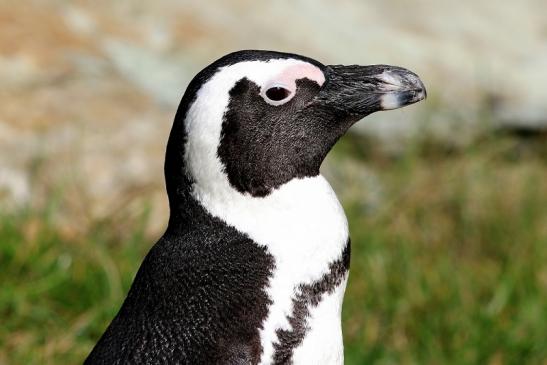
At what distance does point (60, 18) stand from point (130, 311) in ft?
9.86

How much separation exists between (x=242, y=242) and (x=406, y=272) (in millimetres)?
1955

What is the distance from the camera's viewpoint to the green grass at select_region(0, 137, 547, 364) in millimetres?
3553

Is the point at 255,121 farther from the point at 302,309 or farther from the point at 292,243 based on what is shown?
the point at 302,309

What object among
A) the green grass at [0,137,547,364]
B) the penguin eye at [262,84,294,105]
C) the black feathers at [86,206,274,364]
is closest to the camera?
the black feathers at [86,206,274,364]

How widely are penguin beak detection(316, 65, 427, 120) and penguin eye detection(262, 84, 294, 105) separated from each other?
80 mm

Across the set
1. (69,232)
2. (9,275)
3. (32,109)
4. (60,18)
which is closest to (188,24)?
(60,18)

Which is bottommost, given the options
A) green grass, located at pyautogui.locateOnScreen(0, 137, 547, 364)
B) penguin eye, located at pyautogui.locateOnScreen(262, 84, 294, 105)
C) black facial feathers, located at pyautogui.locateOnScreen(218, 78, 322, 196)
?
black facial feathers, located at pyautogui.locateOnScreen(218, 78, 322, 196)

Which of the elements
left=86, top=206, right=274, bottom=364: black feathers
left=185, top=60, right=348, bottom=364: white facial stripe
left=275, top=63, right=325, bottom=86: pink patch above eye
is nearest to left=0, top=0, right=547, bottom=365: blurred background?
left=86, top=206, right=274, bottom=364: black feathers

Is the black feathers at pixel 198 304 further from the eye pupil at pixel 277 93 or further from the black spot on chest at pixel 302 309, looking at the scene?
the eye pupil at pixel 277 93

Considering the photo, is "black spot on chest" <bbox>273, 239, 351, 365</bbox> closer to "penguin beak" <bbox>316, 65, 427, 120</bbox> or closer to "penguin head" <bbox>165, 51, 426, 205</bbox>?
"penguin head" <bbox>165, 51, 426, 205</bbox>

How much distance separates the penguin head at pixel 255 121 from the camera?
87.3 inches

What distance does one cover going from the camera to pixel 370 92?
235cm

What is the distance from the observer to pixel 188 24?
17.4 feet

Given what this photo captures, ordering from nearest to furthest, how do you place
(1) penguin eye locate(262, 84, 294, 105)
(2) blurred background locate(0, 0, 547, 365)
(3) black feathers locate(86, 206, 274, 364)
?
(3) black feathers locate(86, 206, 274, 364) → (1) penguin eye locate(262, 84, 294, 105) → (2) blurred background locate(0, 0, 547, 365)
